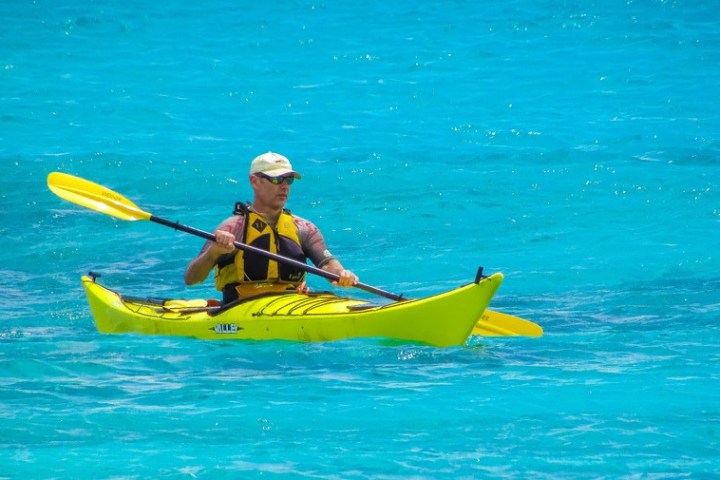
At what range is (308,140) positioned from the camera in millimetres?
16078

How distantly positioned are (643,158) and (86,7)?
10.6 meters

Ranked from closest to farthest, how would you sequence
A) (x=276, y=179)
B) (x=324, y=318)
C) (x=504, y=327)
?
Answer: (x=324, y=318) → (x=276, y=179) → (x=504, y=327)

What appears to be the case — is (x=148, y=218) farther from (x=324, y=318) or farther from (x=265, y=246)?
(x=324, y=318)

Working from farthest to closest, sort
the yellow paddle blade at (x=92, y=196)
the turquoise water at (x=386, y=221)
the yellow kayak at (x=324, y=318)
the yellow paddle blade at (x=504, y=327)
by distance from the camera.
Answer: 1. the yellow paddle blade at (x=92, y=196)
2. the yellow paddle blade at (x=504, y=327)
3. the yellow kayak at (x=324, y=318)
4. the turquoise water at (x=386, y=221)

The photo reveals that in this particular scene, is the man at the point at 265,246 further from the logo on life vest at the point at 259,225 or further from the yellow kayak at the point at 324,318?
the yellow kayak at the point at 324,318

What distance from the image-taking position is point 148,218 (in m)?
8.54

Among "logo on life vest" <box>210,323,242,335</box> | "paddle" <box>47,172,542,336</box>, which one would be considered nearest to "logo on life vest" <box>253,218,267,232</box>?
"paddle" <box>47,172,542,336</box>

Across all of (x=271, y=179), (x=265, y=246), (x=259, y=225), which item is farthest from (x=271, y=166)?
(x=265, y=246)

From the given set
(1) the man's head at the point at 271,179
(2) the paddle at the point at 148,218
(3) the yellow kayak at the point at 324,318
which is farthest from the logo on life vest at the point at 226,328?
(1) the man's head at the point at 271,179

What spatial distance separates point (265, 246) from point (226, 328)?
1.75 ft

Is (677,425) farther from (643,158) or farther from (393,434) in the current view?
(643,158)

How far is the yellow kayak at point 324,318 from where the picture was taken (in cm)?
755

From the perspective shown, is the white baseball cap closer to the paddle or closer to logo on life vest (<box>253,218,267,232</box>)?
logo on life vest (<box>253,218,267,232</box>)

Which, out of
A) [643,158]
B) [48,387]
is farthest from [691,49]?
[48,387]
